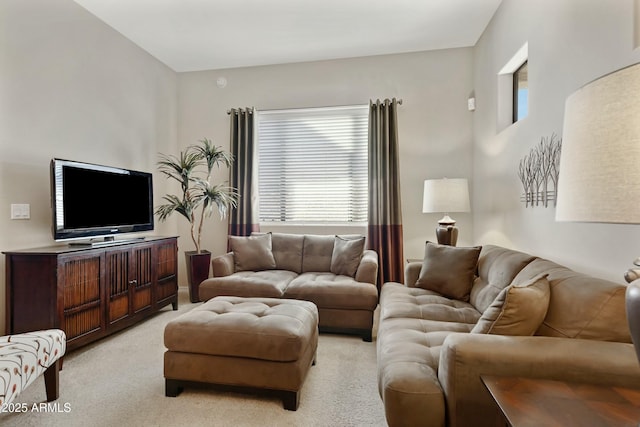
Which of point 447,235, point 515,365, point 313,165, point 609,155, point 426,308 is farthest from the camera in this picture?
point 313,165

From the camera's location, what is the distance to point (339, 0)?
3.01 meters

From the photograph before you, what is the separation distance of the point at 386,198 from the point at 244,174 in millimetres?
1840

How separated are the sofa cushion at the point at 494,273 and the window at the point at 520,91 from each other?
1301 mm

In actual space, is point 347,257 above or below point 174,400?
above

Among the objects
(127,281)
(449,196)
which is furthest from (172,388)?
(449,196)

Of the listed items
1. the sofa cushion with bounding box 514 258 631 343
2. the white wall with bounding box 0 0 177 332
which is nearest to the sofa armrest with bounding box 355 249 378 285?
the sofa cushion with bounding box 514 258 631 343

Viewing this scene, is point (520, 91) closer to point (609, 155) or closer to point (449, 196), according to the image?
point (449, 196)

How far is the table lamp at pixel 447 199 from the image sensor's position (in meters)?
3.14

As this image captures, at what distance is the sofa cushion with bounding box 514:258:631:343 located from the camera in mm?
1232

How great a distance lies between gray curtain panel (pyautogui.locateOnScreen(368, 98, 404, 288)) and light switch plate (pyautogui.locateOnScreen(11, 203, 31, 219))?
322 cm

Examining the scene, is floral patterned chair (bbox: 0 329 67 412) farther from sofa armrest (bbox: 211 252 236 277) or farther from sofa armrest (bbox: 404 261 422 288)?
sofa armrest (bbox: 404 261 422 288)

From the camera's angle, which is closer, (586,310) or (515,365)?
(515,365)

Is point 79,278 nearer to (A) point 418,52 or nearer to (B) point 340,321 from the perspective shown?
(B) point 340,321

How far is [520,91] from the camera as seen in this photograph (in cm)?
294
